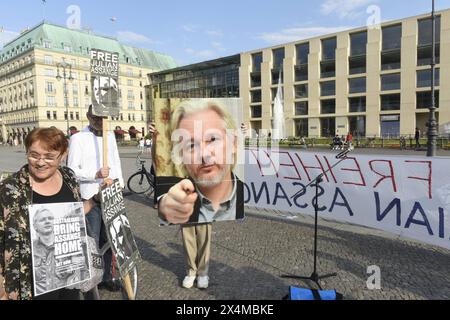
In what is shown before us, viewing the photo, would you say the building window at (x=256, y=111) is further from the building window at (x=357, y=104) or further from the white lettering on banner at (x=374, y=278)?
the white lettering on banner at (x=374, y=278)

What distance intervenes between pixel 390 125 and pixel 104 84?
171 ft

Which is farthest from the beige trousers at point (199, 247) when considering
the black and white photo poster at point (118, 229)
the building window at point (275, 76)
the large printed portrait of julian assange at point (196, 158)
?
the building window at point (275, 76)

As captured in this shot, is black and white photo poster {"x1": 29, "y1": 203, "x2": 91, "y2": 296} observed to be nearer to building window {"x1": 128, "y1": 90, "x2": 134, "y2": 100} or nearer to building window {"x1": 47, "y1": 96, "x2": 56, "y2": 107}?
building window {"x1": 47, "y1": 96, "x2": 56, "y2": 107}

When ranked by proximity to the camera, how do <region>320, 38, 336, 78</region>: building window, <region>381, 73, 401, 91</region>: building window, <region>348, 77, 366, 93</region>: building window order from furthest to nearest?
1. <region>320, 38, 336, 78</region>: building window
2. <region>348, 77, 366, 93</region>: building window
3. <region>381, 73, 401, 91</region>: building window

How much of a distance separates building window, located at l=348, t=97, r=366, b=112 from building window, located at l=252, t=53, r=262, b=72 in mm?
18755

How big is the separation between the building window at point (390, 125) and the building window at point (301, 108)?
12.2 m

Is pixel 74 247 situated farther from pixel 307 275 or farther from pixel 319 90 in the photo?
pixel 319 90

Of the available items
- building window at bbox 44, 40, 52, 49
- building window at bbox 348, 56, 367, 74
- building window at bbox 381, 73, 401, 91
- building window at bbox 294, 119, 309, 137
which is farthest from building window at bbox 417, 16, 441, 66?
building window at bbox 44, 40, 52, 49

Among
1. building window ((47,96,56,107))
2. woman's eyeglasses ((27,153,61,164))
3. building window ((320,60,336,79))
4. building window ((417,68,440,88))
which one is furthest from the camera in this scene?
building window ((47,96,56,107))

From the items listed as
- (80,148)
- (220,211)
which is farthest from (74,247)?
(220,211)

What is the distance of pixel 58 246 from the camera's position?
243cm

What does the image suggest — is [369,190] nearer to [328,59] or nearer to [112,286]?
[112,286]

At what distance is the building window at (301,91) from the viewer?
184 feet

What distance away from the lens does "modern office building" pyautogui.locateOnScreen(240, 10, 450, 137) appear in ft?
149
